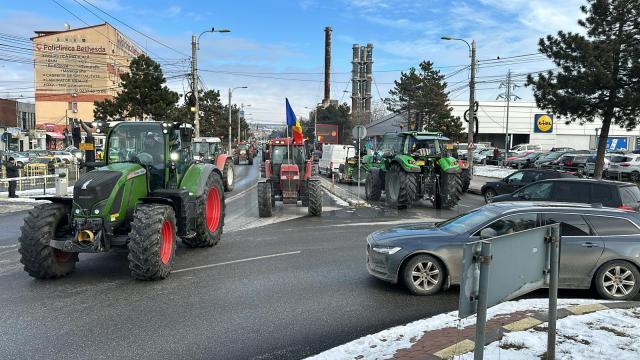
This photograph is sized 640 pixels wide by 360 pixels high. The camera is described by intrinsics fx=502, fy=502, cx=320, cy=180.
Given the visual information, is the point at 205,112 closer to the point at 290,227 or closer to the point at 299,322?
the point at 290,227

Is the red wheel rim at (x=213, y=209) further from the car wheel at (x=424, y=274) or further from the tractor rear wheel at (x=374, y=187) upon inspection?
the tractor rear wheel at (x=374, y=187)

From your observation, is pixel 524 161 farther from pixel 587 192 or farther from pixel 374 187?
pixel 587 192

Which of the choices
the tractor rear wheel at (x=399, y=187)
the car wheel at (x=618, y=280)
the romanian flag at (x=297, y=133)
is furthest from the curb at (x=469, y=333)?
the romanian flag at (x=297, y=133)

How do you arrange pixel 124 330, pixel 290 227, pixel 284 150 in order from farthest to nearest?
pixel 284 150
pixel 290 227
pixel 124 330

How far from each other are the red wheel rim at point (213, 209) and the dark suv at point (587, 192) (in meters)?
8.03

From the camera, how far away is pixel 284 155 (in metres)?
16.6

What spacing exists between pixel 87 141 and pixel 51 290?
2.76 metres

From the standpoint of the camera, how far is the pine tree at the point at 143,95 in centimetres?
3055

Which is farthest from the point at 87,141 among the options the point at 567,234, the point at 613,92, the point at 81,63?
the point at 81,63

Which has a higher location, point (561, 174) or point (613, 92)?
point (613, 92)

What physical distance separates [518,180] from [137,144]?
46.8 ft

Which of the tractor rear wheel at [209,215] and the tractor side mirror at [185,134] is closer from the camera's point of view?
the tractor side mirror at [185,134]

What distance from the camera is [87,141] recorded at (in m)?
8.73

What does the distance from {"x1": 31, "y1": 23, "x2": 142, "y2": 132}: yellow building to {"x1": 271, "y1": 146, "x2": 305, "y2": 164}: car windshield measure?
198ft
